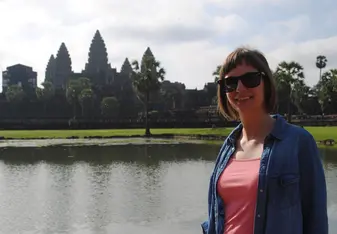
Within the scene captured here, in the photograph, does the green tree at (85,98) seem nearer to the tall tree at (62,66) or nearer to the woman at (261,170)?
the tall tree at (62,66)

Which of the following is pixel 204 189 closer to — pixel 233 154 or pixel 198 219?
pixel 198 219

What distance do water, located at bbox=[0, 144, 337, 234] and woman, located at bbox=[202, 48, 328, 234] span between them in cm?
655

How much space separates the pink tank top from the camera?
Answer: 95.0 inches

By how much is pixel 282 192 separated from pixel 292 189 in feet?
0.16

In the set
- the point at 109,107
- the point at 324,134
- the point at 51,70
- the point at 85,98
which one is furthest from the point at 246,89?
the point at 51,70

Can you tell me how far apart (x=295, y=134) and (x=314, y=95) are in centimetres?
8423

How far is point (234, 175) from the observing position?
8.30 feet

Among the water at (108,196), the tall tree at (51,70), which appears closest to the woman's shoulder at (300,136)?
the water at (108,196)

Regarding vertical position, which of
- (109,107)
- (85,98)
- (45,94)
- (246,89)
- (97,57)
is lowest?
(246,89)

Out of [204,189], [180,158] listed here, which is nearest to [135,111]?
[180,158]

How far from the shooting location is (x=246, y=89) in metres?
2.63

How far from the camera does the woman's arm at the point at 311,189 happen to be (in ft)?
7.71

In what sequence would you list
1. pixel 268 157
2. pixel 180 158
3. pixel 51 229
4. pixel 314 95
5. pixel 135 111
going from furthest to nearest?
pixel 135 111 < pixel 314 95 < pixel 180 158 < pixel 51 229 < pixel 268 157

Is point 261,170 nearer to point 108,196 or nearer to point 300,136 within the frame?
point 300,136
